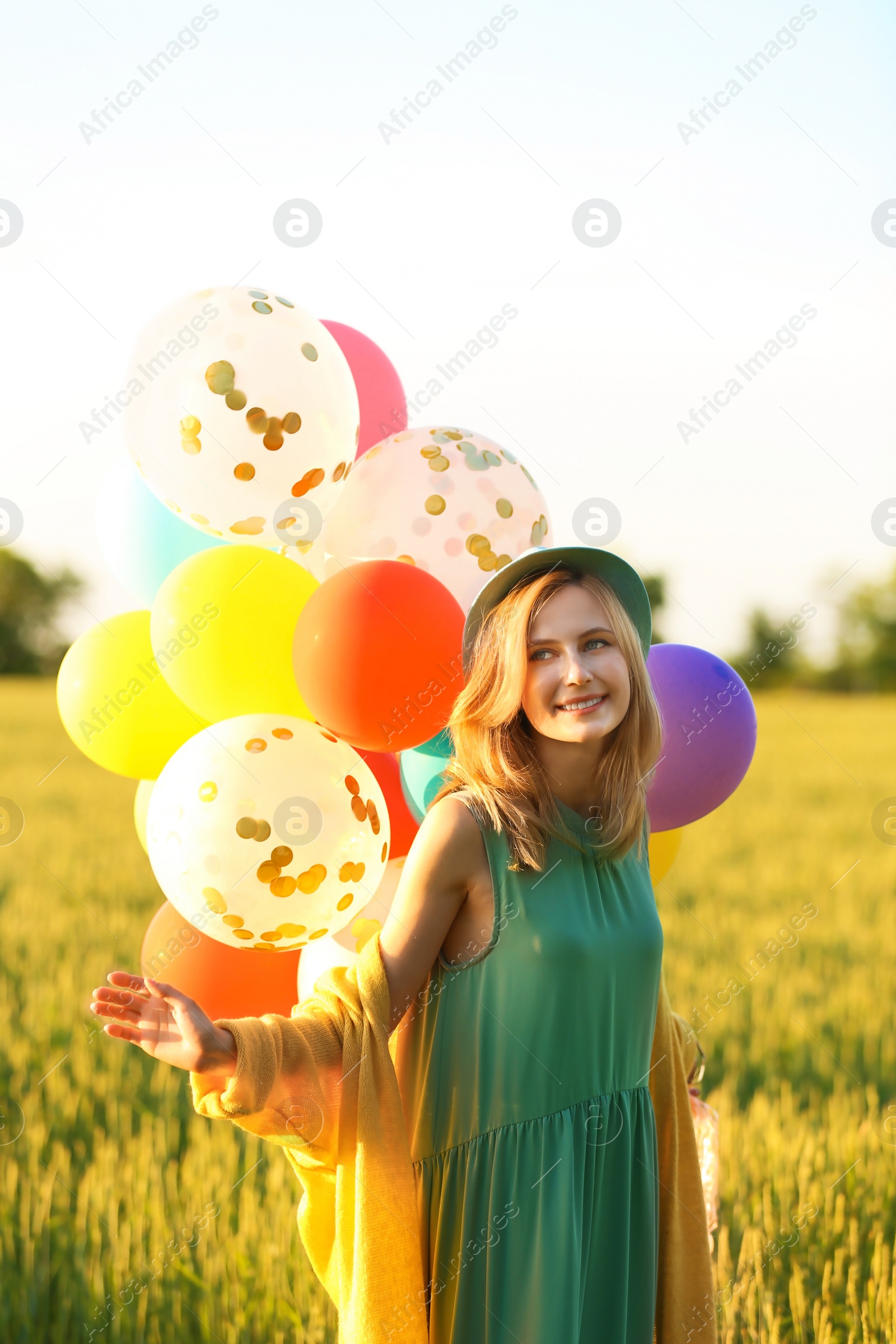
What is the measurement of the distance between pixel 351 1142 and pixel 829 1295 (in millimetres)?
1736

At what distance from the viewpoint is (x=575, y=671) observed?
162 centimetres

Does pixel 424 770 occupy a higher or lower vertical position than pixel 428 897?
higher

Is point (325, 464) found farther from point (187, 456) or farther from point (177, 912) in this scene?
point (177, 912)

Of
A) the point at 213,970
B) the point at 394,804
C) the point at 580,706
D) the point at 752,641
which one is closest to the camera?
the point at 580,706

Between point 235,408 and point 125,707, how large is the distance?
0.66 m

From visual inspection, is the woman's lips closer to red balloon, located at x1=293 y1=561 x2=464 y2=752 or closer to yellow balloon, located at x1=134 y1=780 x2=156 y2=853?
red balloon, located at x1=293 y1=561 x2=464 y2=752

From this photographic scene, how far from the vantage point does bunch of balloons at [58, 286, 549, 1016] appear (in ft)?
5.66

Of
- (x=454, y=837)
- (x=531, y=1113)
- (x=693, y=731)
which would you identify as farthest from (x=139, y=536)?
(x=531, y=1113)

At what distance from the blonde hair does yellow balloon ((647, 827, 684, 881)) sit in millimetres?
432

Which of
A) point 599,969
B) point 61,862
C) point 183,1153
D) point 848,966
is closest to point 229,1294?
point 183,1153

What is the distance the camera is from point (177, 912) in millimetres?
1997

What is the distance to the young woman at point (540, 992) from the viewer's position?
1.56 metres

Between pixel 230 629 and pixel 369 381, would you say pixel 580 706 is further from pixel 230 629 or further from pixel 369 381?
pixel 369 381

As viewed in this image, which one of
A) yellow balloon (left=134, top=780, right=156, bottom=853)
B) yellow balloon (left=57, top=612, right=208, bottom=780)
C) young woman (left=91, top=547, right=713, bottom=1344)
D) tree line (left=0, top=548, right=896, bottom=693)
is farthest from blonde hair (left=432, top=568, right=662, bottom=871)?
tree line (left=0, top=548, right=896, bottom=693)
